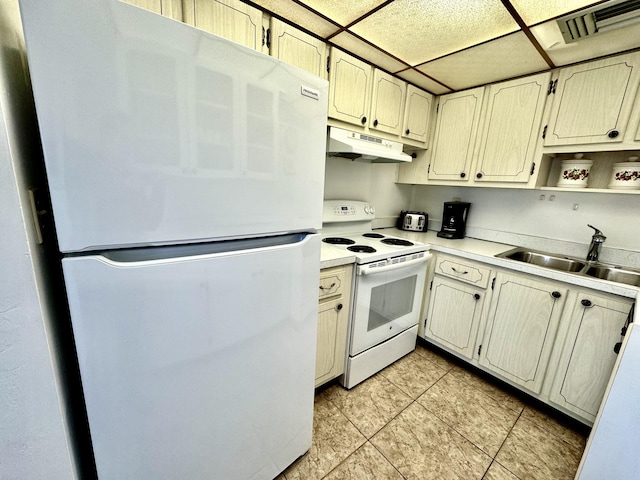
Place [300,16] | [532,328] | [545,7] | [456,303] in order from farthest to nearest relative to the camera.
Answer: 1. [456,303]
2. [532,328]
3. [300,16]
4. [545,7]

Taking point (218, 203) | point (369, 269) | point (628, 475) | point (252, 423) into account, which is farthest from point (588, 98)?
point (252, 423)

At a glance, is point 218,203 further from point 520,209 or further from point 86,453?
point 520,209

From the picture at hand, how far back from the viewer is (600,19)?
1176 millimetres

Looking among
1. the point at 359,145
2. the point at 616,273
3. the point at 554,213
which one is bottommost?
the point at 616,273

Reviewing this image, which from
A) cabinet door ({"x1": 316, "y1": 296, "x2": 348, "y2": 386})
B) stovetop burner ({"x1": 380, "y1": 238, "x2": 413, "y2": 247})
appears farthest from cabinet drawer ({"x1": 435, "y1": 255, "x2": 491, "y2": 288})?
cabinet door ({"x1": 316, "y1": 296, "x2": 348, "y2": 386})

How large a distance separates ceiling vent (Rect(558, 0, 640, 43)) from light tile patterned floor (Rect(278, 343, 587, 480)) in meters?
2.15

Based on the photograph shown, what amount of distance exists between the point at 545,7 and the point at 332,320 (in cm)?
182

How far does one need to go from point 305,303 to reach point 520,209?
2.08 m

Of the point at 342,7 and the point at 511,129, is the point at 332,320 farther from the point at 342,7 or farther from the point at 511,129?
the point at 511,129

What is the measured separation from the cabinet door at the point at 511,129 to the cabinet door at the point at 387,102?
659mm

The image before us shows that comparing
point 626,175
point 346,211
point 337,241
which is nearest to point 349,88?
point 346,211

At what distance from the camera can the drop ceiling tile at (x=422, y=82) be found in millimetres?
1883

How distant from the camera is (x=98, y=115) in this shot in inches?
22.2

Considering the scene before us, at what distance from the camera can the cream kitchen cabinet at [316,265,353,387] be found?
→ 57.2 inches
